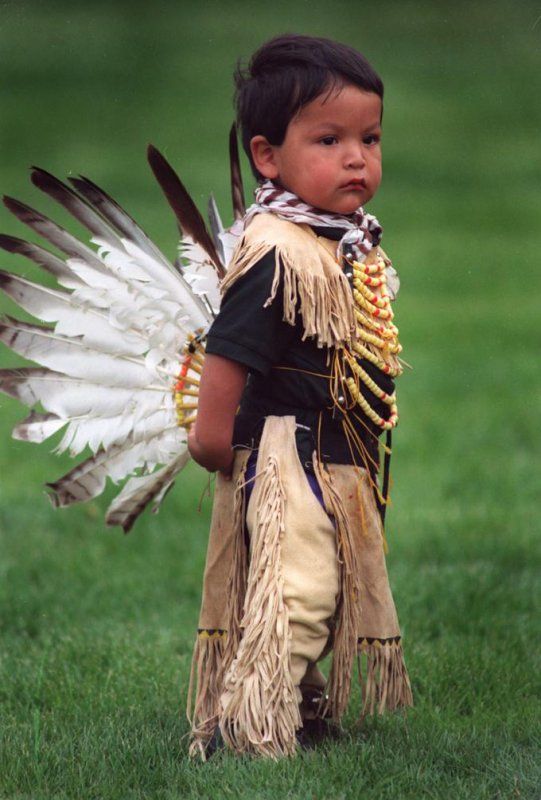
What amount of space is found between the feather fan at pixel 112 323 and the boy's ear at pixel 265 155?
33cm

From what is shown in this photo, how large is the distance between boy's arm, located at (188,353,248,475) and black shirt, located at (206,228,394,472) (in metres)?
0.04

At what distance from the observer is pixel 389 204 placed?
1620 cm

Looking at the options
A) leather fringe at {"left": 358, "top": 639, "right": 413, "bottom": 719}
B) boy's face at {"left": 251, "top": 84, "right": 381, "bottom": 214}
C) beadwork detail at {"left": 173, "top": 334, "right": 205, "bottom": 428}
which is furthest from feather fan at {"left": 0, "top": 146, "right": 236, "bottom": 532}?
leather fringe at {"left": 358, "top": 639, "right": 413, "bottom": 719}

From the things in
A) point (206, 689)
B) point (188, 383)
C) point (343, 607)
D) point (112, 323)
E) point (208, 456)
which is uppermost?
point (112, 323)

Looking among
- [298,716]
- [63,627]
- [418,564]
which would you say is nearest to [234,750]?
[298,716]

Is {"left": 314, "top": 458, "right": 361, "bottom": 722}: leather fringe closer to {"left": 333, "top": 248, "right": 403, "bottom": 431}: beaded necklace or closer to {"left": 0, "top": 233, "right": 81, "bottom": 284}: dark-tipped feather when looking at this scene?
{"left": 333, "top": 248, "right": 403, "bottom": 431}: beaded necklace

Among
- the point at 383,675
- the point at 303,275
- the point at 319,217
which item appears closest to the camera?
the point at 303,275

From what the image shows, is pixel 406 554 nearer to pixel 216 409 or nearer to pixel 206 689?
pixel 206 689

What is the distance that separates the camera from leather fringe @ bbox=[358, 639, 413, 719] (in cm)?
352

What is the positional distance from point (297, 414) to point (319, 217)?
1.60 ft

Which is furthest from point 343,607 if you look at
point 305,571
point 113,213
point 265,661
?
point 113,213

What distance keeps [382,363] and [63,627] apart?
7.17 ft

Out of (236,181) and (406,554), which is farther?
A: (406,554)

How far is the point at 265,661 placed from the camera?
329 cm
